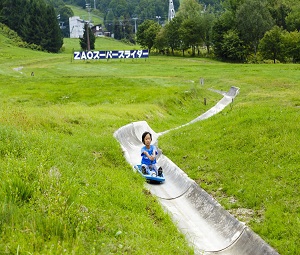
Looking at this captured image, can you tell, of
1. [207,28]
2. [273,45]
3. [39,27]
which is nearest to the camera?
[273,45]

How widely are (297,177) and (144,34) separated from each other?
398 feet

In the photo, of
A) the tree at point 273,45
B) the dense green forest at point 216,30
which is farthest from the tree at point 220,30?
the tree at point 273,45

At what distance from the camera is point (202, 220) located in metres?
13.0

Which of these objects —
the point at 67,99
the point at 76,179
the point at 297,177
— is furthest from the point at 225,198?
the point at 67,99

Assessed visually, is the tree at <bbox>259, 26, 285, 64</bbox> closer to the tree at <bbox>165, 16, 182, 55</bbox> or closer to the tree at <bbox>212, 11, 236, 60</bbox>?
the tree at <bbox>212, 11, 236, 60</bbox>

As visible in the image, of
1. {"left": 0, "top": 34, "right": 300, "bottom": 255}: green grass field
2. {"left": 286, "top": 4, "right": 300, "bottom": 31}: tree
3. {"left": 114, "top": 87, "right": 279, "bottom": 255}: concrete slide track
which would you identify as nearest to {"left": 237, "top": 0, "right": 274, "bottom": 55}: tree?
{"left": 286, "top": 4, "right": 300, "bottom": 31}: tree

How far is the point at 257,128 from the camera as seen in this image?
18297 mm

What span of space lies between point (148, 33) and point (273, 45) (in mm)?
46594

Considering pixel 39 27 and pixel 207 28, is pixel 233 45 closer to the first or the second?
pixel 207 28

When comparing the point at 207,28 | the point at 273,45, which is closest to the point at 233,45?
the point at 273,45

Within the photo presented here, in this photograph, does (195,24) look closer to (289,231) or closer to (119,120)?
(119,120)

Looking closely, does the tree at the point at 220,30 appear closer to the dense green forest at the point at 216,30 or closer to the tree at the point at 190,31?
the dense green forest at the point at 216,30

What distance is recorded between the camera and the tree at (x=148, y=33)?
128m

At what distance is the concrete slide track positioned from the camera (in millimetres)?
10938
